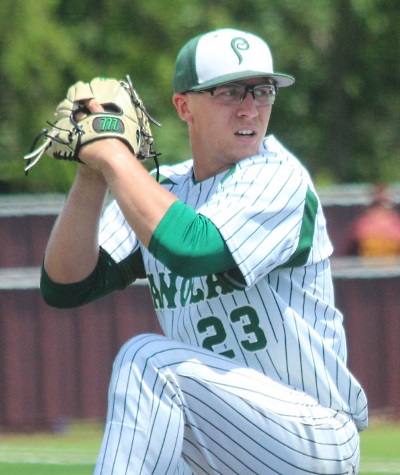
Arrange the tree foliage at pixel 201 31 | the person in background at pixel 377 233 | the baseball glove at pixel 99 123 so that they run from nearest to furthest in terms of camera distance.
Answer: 1. the baseball glove at pixel 99 123
2. the person in background at pixel 377 233
3. the tree foliage at pixel 201 31

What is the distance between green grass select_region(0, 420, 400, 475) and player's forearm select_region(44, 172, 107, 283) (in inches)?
107

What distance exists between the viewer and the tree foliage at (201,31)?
12141mm

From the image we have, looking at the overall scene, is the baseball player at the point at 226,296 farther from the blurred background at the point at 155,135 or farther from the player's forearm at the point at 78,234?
the blurred background at the point at 155,135

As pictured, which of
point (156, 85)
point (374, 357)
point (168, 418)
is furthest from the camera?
point (156, 85)

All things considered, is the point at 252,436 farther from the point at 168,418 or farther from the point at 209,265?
the point at 209,265

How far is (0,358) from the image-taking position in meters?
8.54

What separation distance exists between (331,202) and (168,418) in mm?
6805

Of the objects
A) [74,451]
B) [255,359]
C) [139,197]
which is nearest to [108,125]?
[139,197]

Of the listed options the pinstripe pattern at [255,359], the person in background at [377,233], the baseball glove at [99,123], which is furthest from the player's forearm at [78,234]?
the person in background at [377,233]

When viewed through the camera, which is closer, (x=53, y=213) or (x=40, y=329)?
(x=40, y=329)

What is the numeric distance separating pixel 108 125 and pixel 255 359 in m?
0.74

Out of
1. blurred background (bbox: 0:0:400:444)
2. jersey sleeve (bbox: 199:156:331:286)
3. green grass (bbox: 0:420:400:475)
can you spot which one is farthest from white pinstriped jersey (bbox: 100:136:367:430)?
blurred background (bbox: 0:0:400:444)

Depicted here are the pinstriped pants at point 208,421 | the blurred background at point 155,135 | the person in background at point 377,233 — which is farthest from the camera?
the person in background at point 377,233

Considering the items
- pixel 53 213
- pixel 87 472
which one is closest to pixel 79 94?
pixel 87 472
